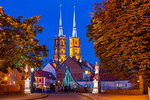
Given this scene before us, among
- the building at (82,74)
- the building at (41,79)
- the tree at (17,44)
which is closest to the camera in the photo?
the tree at (17,44)

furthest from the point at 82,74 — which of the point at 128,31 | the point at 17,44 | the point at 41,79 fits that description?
the point at 128,31

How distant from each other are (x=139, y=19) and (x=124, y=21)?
48.4 inches

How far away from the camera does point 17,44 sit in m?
24.8

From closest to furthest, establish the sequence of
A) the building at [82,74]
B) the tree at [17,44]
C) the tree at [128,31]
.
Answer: the tree at [128,31]
the tree at [17,44]
the building at [82,74]

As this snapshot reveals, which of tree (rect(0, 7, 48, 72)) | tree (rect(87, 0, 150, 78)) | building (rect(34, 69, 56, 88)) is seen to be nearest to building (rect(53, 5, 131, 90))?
building (rect(34, 69, 56, 88))

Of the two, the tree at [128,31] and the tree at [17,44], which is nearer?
the tree at [128,31]

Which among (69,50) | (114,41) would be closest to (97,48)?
(114,41)

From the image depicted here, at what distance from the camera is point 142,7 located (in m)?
20.5

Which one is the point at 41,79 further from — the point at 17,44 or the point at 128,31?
the point at 128,31

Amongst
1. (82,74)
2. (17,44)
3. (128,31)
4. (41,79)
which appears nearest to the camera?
(128,31)

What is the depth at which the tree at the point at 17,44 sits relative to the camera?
24875 mm

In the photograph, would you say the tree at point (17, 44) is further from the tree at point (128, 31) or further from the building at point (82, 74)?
the building at point (82, 74)

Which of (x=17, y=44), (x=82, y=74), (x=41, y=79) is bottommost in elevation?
(x=41, y=79)

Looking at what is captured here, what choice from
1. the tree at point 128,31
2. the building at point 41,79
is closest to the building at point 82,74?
the building at point 41,79
